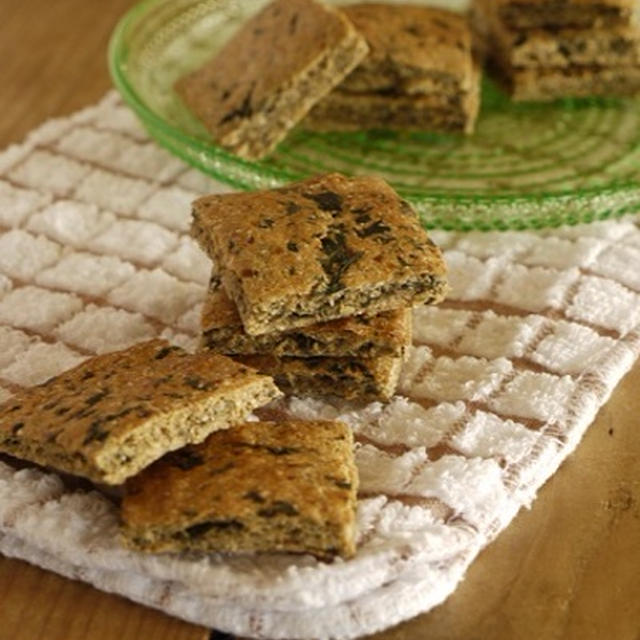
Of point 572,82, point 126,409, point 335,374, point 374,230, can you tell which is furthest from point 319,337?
point 572,82

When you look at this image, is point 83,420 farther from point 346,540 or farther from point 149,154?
point 149,154

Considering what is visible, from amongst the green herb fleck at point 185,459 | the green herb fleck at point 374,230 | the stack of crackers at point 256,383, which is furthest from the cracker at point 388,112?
the green herb fleck at point 185,459

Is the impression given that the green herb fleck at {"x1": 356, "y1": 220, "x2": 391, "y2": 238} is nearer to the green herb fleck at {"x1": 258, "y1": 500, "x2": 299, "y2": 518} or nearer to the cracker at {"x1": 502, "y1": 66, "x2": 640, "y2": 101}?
the green herb fleck at {"x1": 258, "y1": 500, "x2": 299, "y2": 518}

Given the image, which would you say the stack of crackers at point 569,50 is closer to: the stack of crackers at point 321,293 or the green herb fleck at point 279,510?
the stack of crackers at point 321,293

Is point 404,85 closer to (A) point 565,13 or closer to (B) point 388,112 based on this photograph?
(B) point 388,112

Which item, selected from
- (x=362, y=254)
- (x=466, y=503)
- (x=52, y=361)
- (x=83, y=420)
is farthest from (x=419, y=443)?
(x=52, y=361)

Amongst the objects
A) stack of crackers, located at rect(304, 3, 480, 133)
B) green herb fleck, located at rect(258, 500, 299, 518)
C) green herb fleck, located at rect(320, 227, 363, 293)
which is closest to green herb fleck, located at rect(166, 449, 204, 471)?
green herb fleck, located at rect(258, 500, 299, 518)
